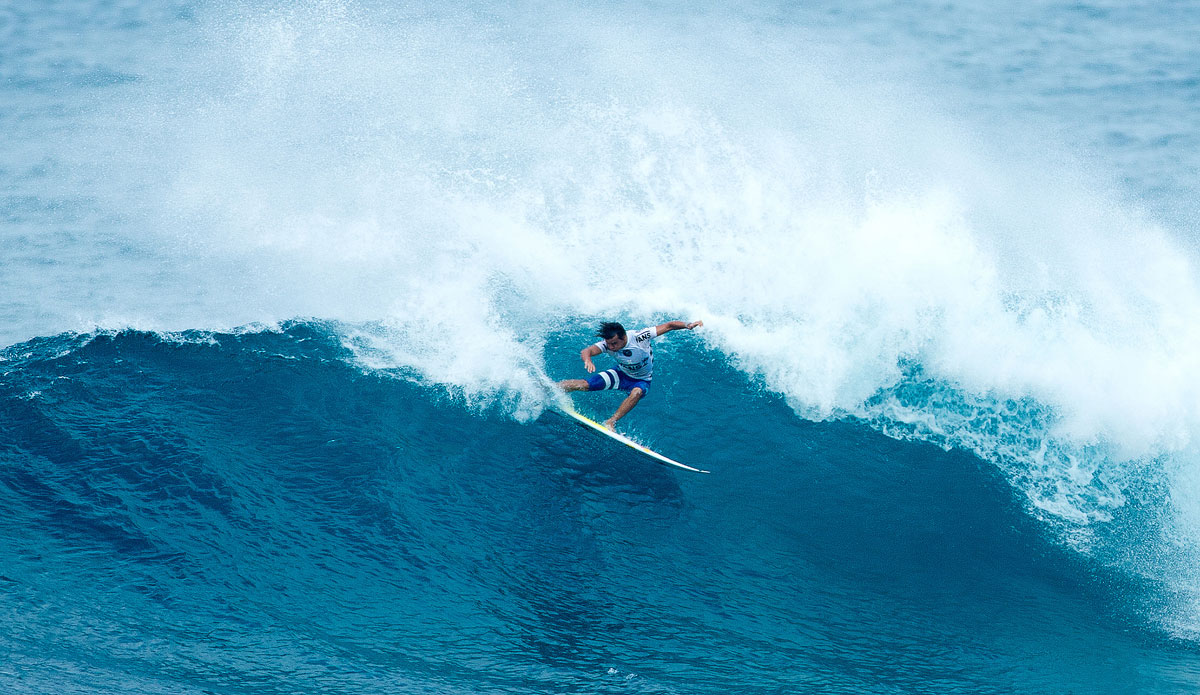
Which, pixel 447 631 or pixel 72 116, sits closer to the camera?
pixel 447 631

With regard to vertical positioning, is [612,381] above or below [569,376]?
above

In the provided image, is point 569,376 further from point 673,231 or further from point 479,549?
point 673,231

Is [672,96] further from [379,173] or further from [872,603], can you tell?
[872,603]

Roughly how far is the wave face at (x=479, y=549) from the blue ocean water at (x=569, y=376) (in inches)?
1.6

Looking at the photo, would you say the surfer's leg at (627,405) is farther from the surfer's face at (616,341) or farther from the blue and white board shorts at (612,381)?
the surfer's face at (616,341)

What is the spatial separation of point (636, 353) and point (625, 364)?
7.5 inches

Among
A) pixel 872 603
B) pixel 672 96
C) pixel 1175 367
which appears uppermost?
pixel 672 96

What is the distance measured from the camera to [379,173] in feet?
55.0

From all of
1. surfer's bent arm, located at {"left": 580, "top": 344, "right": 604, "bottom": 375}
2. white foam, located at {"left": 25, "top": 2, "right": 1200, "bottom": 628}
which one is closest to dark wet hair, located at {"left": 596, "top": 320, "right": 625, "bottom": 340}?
surfer's bent arm, located at {"left": 580, "top": 344, "right": 604, "bottom": 375}

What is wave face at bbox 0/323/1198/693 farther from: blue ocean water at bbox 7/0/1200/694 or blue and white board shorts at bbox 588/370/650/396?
blue and white board shorts at bbox 588/370/650/396

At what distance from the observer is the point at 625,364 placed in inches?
436

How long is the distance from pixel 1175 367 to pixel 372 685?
10545mm

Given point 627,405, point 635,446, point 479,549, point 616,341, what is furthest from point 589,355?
point 479,549

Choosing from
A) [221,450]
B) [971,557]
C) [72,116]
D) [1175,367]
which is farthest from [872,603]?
[72,116]
